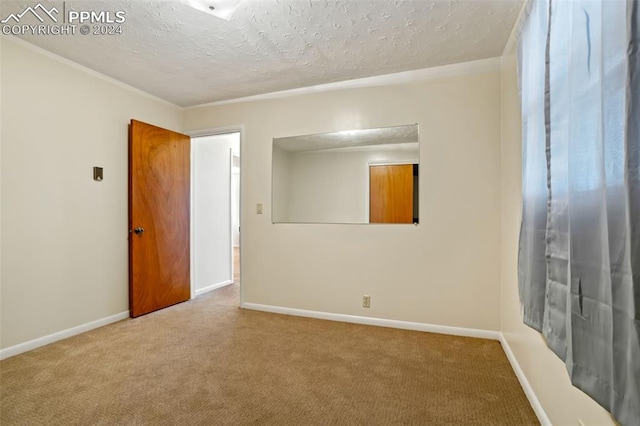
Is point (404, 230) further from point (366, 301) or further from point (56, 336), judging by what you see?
point (56, 336)

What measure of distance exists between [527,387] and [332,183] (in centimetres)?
225

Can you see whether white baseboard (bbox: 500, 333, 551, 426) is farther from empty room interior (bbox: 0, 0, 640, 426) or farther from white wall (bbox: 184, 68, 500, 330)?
white wall (bbox: 184, 68, 500, 330)

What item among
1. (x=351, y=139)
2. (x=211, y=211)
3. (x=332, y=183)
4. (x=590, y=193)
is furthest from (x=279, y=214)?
(x=590, y=193)

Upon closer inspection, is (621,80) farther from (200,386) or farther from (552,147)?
(200,386)

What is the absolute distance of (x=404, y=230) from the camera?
2924mm

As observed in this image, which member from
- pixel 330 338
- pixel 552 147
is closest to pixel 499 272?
pixel 330 338

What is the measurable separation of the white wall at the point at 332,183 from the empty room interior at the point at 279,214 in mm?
22

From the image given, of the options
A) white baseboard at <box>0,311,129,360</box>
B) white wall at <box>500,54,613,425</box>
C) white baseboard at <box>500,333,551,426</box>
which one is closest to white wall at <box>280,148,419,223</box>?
white wall at <box>500,54,613,425</box>

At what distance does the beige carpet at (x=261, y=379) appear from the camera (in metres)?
1.65

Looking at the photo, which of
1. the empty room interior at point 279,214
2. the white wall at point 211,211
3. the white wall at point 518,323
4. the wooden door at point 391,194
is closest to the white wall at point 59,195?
the empty room interior at point 279,214

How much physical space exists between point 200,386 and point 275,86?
275cm

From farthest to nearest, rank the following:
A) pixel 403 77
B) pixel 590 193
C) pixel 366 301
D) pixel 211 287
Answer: pixel 211 287 → pixel 366 301 → pixel 403 77 → pixel 590 193

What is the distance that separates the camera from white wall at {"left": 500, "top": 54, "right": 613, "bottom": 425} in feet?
4.04

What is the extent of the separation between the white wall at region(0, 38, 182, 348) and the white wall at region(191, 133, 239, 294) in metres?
0.95
